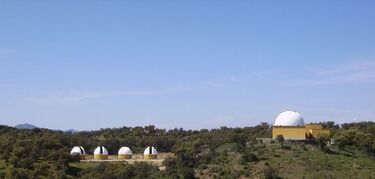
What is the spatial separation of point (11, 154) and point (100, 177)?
1476cm

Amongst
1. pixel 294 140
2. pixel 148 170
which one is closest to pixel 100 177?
pixel 148 170

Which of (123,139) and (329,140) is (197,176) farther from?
(123,139)

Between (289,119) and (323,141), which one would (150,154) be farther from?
(323,141)

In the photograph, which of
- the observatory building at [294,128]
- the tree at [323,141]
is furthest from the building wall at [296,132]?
the tree at [323,141]

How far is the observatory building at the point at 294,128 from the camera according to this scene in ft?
213

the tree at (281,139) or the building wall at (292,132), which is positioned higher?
the building wall at (292,132)

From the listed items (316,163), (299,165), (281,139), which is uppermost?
(281,139)

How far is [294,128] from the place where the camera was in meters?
64.8

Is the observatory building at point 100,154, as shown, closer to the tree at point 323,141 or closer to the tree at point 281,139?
the tree at point 281,139

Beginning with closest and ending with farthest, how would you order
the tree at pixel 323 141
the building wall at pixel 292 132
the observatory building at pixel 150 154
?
the tree at pixel 323 141, the building wall at pixel 292 132, the observatory building at pixel 150 154

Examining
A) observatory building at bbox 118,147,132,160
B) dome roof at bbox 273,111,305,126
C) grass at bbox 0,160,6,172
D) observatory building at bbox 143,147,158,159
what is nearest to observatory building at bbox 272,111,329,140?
dome roof at bbox 273,111,305,126

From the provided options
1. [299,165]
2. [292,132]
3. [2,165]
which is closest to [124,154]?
[2,165]

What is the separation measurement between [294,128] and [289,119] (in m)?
1.95

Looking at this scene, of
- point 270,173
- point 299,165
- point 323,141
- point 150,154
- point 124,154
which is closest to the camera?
point 270,173
